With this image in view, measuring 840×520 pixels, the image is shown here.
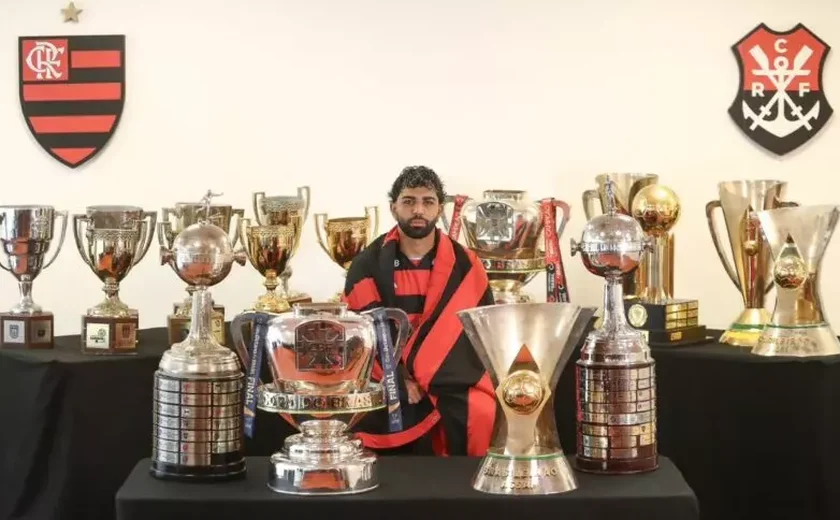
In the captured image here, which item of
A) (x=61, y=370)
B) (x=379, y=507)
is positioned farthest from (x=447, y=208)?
(x=379, y=507)

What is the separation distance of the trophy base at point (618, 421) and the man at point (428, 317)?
1.00m

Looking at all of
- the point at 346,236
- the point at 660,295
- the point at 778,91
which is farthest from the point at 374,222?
the point at 778,91

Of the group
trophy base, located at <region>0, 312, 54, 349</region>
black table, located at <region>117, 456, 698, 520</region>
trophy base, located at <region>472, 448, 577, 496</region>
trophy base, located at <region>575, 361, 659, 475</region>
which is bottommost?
black table, located at <region>117, 456, 698, 520</region>

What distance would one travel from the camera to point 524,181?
4.59m

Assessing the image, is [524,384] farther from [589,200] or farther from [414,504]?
[589,200]

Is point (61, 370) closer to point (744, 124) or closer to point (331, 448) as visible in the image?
point (331, 448)

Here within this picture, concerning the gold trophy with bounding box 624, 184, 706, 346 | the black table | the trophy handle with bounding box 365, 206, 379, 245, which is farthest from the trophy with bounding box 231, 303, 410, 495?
the trophy handle with bounding box 365, 206, 379, 245

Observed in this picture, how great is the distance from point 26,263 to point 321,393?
1.89m

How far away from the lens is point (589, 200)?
425 cm

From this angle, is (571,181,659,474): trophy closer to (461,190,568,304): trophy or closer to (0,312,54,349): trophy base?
(461,190,568,304): trophy

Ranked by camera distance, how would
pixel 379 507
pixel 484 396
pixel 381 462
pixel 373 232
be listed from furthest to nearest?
1. pixel 373 232
2. pixel 484 396
3. pixel 381 462
4. pixel 379 507

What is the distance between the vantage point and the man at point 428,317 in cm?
331

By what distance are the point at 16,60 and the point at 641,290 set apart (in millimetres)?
2382

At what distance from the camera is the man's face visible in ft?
11.0
